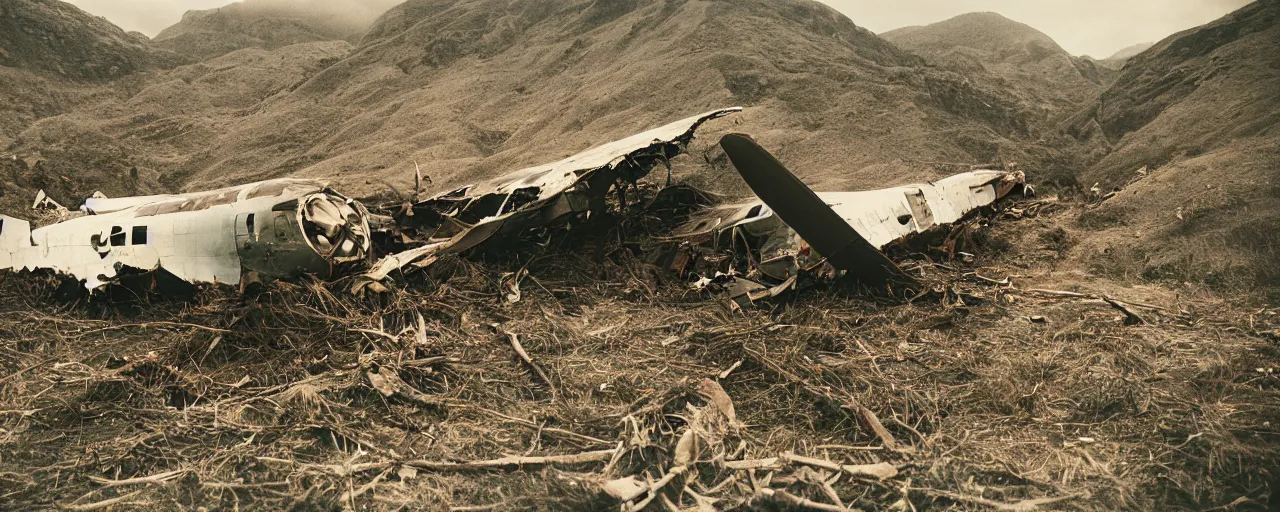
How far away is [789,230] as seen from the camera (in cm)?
706

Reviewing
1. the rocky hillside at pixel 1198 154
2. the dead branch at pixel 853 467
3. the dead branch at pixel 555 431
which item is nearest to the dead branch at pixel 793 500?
the dead branch at pixel 853 467

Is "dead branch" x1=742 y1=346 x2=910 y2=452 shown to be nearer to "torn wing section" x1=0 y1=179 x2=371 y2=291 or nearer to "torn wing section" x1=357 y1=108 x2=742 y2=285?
"torn wing section" x1=357 y1=108 x2=742 y2=285

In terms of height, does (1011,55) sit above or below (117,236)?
above

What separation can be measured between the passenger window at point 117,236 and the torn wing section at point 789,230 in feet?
20.5

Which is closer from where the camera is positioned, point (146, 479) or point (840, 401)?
point (146, 479)

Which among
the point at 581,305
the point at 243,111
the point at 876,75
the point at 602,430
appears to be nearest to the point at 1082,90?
the point at 876,75

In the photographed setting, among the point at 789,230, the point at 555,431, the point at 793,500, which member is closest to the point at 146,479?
the point at 555,431

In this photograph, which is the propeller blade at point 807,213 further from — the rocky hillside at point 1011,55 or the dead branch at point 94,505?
the rocky hillside at point 1011,55

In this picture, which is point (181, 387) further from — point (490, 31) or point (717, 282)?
point (490, 31)

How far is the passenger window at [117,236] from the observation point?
7.21 m

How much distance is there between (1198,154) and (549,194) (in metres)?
12.6

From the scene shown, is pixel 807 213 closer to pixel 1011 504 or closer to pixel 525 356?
pixel 525 356

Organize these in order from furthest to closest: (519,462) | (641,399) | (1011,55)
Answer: (1011,55) < (641,399) < (519,462)

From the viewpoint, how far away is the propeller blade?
5.82m
